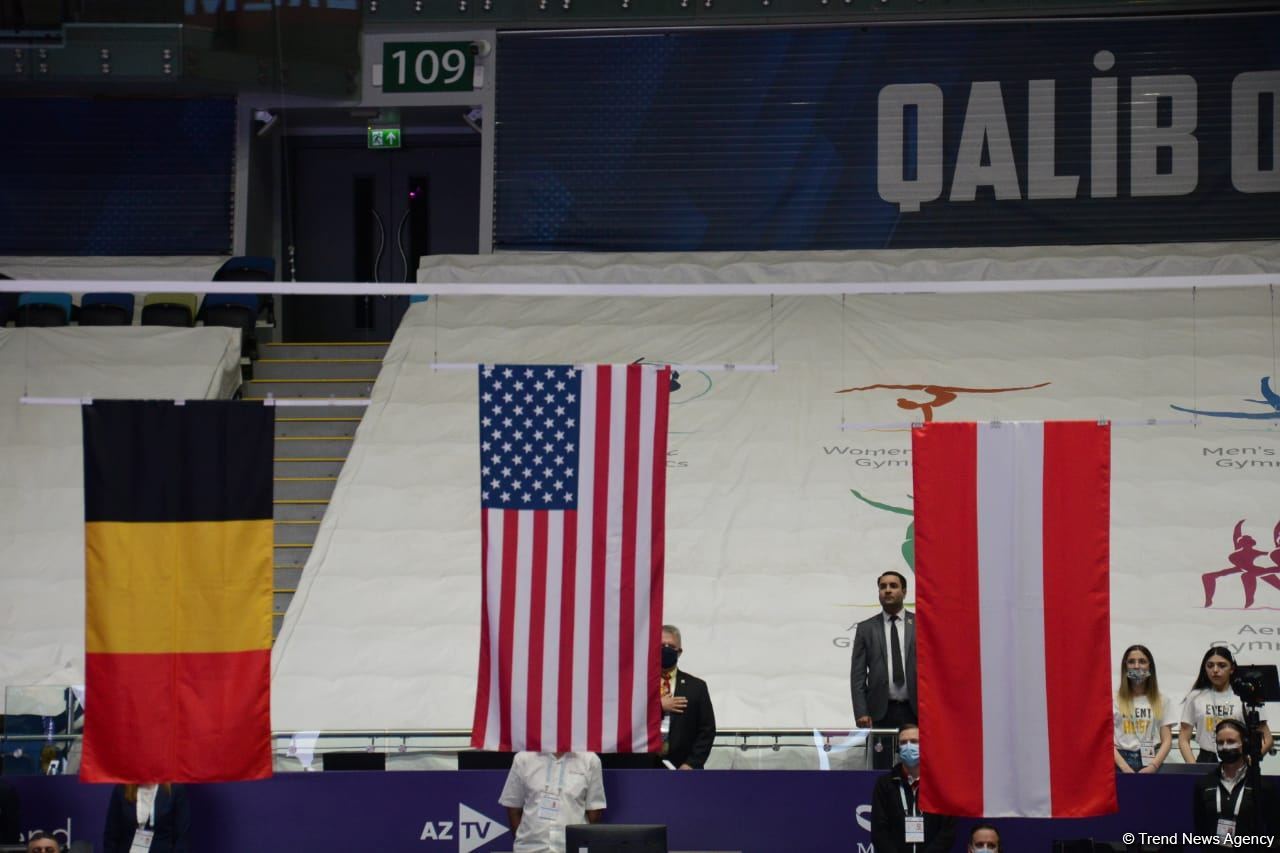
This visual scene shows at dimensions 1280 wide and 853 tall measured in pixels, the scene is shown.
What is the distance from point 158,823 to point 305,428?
686 cm

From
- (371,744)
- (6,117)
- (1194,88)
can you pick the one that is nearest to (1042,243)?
(1194,88)

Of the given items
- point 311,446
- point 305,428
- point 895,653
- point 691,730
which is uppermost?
point 305,428

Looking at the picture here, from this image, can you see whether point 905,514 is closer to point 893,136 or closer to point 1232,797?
point 1232,797

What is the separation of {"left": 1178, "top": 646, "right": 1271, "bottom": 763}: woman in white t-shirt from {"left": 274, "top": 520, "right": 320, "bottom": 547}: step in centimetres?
748

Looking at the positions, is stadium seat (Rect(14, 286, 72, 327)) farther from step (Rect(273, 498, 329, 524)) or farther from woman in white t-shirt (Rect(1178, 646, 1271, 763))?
woman in white t-shirt (Rect(1178, 646, 1271, 763))

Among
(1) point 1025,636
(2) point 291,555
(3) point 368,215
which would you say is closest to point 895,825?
(1) point 1025,636

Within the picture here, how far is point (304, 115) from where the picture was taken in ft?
56.3

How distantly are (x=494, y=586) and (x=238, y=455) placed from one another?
1263 millimetres

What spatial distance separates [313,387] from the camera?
15.9 metres

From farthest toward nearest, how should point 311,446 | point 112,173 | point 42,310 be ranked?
point 112,173
point 42,310
point 311,446

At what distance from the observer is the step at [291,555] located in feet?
45.8

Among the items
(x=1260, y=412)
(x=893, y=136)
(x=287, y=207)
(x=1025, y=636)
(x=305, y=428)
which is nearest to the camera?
(x=1025, y=636)

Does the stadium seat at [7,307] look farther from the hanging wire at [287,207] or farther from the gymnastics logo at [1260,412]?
the gymnastics logo at [1260,412]

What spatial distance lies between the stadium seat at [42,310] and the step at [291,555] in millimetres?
3523
